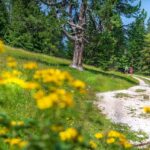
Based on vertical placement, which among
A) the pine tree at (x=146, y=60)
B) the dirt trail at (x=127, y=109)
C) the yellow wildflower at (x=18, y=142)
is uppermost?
the yellow wildflower at (x=18, y=142)

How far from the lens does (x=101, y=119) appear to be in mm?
17422

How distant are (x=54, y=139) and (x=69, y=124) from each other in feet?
30.1

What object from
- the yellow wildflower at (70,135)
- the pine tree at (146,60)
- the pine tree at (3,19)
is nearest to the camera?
the yellow wildflower at (70,135)

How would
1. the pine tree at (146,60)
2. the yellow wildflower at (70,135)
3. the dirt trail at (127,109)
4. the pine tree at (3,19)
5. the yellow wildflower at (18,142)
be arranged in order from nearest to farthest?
the yellow wildflower at (70,135), the yellow wildflower at (18,142), the dirt trail at (127,109), the pine tree at (3,19), the pine tree at (146,60)

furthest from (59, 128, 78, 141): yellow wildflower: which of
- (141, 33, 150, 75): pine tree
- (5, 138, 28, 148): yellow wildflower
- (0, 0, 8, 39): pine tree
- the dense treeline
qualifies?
(141, 33, 150, 75): pine tree

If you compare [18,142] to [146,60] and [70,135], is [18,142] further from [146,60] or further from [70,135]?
[146,60]

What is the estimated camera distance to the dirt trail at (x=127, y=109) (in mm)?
18266

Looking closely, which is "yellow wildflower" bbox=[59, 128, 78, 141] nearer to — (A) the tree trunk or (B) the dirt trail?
(B) the dirt trail

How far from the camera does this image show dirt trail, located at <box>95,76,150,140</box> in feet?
59.9

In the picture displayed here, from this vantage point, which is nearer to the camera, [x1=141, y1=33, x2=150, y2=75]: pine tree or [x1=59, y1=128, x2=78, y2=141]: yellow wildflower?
[x1=59, y1=128, x2=78, y2=141]: yellow wildflower

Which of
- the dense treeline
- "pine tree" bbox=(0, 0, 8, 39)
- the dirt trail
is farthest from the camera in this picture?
"pine tree" bbox=(0, 0, 8, 39)

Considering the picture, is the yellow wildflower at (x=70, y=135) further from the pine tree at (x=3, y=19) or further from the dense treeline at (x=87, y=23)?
the pine tree at (x=3, y=19)

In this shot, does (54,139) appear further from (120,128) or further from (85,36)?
(85,36)

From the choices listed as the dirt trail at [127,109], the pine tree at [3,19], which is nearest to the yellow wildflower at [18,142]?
the dirt trail at [127,109]
